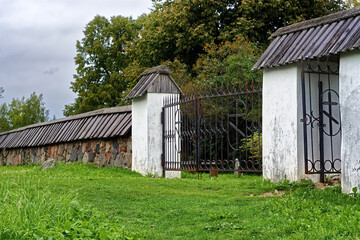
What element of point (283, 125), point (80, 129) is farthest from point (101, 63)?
point (283, 125)

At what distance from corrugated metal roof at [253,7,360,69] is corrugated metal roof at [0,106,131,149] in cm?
571

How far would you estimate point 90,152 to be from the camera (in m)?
15.5

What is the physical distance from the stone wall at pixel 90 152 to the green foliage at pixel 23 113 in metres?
18.5

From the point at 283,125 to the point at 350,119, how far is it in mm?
1456

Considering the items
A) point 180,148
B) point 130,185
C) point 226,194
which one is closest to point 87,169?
point 180,148

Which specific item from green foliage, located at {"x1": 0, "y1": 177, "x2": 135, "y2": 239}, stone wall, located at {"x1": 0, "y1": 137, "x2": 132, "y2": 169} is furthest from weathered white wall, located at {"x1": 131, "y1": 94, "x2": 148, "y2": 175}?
green foliage, located at {"x1": 0, "y1": 177, "x2": 135, "y2": 239}

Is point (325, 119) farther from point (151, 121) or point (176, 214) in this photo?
point (151, 121)

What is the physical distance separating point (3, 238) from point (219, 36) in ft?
64.7

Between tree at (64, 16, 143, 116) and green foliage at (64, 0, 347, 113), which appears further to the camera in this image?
tree at (64, 16, 143, 116)

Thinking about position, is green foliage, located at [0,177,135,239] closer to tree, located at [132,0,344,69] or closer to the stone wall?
the stone wall

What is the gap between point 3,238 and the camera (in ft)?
15.1

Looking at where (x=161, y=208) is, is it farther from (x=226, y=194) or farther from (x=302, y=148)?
(x=302, y=148)

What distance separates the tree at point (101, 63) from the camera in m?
34.8

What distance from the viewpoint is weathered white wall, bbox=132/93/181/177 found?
1223cm
